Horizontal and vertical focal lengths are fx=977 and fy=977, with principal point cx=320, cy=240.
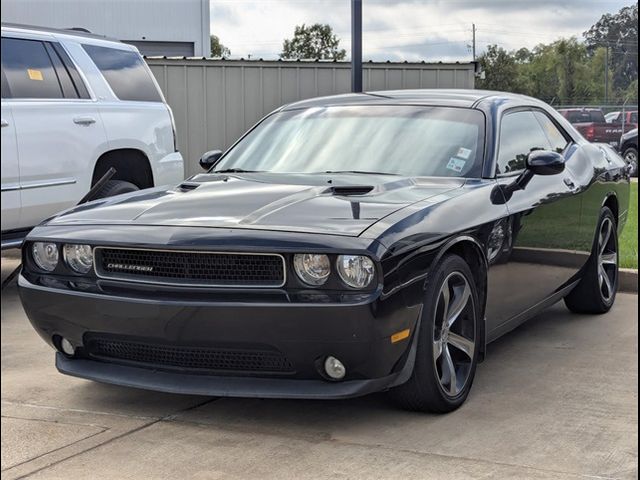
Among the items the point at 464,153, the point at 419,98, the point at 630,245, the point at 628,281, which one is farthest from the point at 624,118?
the point at 464,153

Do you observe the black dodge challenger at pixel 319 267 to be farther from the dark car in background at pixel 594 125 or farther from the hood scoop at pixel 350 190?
the dark car in background at pixel 594 125

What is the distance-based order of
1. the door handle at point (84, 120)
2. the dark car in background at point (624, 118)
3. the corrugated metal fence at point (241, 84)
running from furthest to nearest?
the dark car in background at point (624, 118) < the corrugated metal fence at point (241, 84) < the door handle at point (84, 120)

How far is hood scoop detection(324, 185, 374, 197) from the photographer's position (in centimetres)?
441


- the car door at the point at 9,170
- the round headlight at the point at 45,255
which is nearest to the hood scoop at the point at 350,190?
the round headlight at the point at 45,255

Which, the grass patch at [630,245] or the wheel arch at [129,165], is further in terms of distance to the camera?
the grass patch at [630,245]

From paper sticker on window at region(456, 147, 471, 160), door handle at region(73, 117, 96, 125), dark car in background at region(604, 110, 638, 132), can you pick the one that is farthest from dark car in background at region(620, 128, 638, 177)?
paper sticker on window at region(456, 147, 471, 160)

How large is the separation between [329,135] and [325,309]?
1.84m

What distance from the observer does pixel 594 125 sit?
A: 66.3 feet

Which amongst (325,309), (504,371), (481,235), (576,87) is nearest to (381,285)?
(325,309)

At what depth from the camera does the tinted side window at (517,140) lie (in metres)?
5.25

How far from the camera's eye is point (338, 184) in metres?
4.65

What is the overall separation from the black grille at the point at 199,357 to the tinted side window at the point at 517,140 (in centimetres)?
183

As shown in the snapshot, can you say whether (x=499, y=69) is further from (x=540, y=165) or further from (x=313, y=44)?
(x=540, y=165)

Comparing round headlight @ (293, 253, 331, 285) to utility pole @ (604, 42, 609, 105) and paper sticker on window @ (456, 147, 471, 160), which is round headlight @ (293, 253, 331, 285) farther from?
utility pole @ (604, 42, 609, 105)
